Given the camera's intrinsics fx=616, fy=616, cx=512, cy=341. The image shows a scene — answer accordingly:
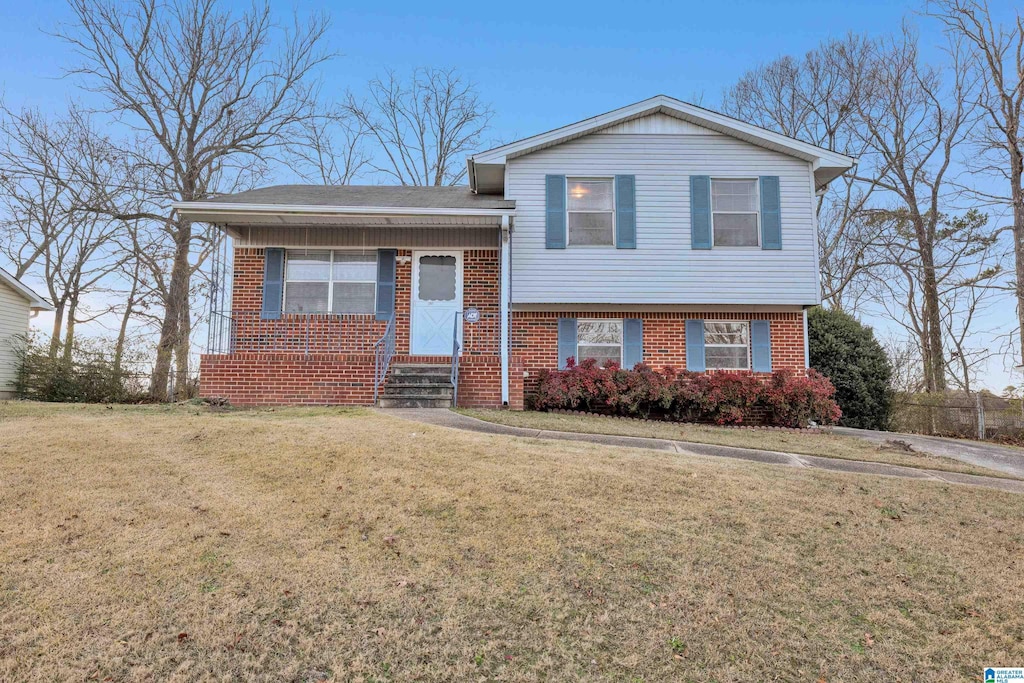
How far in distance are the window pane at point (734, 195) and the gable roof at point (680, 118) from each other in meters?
0.90

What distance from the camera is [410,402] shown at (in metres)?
10.2

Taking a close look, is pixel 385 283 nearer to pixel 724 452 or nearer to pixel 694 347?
pixel 694 347

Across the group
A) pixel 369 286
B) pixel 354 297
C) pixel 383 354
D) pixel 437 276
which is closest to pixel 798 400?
pixel 437 276

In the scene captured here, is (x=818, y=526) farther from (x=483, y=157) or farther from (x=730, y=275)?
(x=483, y=157)

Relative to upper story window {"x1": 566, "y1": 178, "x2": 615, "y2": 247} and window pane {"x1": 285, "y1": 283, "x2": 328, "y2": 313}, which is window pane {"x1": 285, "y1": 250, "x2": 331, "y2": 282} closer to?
window pane {"x1": 285, "y1": 283, "x2": 328, "y2": 313}

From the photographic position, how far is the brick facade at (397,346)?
1090 cm

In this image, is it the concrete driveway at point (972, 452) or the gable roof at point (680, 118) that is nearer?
the concrete driveway at point (972, 452)

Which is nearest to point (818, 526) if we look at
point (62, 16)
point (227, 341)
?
point (227, 341)

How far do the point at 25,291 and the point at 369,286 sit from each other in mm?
12788

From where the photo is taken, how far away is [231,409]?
33.2 feet

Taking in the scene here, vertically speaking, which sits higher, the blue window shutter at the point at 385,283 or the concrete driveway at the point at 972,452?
the blue window shutter at the point at 385,283

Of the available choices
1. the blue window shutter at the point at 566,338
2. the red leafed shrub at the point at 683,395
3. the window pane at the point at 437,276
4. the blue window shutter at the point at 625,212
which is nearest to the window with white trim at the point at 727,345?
the red leafed shrub at the point at 683,395

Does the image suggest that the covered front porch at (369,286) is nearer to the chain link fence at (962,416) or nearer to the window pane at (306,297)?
the window pane at (306,297)

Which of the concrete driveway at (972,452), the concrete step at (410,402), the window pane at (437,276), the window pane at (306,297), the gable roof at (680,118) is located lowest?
the concrete driveway at (972,452)
